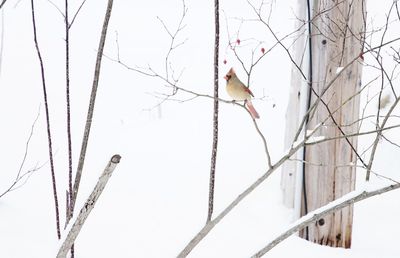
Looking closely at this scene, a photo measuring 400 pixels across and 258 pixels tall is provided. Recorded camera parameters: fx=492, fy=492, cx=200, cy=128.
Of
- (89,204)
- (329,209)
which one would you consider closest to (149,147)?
(329,209)

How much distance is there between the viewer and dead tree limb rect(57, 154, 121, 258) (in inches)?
31.7

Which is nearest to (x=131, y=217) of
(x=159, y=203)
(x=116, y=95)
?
(x=159, y=203)

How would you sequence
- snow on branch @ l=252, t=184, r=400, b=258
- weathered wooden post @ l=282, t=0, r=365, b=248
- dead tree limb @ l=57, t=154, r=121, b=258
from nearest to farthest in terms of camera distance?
dead tree limb @ l=57, t=154, r=121, b=258, snow on branch @ l=252, t=184, r=400, b=258, weathered wooden post @ l=282, t=0, r=365, b=248

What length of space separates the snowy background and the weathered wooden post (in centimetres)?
11

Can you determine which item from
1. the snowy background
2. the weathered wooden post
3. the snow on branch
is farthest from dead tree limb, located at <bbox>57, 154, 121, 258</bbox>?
the weathered wooden post

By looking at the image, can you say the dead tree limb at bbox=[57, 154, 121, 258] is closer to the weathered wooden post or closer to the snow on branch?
the snow on branch

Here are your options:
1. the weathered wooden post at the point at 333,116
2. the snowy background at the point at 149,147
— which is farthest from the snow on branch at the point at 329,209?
the weathered wooden post at the point at 333,116

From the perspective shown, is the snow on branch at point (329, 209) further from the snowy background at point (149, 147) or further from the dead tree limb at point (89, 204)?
the dead tree limb at point (89, 204)

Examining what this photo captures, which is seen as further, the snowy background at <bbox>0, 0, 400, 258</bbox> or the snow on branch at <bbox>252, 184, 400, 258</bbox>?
the snowy background at <bbox>0, 0, 400, 258</bbox>

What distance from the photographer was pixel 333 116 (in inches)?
80.7

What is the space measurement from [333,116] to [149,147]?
150 centimetres

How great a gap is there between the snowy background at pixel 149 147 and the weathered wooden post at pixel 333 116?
0.11m

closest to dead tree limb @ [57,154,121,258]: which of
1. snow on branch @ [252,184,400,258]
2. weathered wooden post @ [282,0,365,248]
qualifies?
snow on branch @ [252,184,400,258]

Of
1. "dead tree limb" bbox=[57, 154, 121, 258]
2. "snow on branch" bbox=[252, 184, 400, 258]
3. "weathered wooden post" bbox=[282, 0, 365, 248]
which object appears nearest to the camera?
"dead tree limb" bbox=[57, 154, 121, 258]
